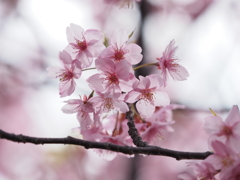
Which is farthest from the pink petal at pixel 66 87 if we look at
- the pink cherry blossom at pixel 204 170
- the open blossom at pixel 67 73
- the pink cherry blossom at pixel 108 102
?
the pink cherry blossom at pixel 204 170

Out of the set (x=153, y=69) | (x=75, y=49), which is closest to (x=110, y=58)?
(x=75, y=49)

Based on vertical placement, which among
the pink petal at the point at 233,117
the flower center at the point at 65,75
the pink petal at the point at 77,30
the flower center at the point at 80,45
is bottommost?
the flower center at the point at 65,75

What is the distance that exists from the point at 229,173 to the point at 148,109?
0.49 m

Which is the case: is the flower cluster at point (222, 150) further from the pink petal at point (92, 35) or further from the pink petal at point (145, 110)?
the pink petal at point (92, 35)

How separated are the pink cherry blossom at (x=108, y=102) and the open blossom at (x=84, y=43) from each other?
0.14 meters

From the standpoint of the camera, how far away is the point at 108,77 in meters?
1.18

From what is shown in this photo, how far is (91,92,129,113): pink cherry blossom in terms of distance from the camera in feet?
3.81

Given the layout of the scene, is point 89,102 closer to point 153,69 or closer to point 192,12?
point 153,69

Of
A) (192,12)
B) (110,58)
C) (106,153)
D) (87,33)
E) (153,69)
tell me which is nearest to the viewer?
(110,58)

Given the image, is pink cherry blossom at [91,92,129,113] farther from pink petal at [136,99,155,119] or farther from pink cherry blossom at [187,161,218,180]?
Answer: pink cherry blossom at [187,161,218,180]

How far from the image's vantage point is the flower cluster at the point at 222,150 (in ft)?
3.01

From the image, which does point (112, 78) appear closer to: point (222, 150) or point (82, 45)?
point (82, 45)

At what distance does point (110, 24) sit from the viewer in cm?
601

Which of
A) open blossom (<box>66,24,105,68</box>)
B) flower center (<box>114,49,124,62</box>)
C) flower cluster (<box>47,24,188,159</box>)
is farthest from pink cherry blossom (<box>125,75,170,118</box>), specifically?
open blossom (<box>66,24,105,68</box>)
